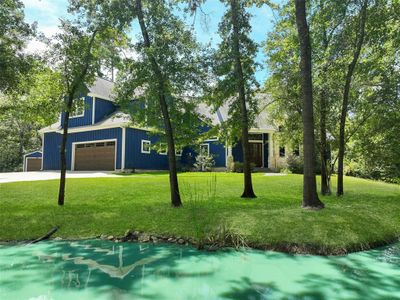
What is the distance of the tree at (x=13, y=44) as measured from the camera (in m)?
8.87

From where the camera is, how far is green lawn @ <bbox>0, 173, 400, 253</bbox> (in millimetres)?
6809

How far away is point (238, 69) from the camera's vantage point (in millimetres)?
10203

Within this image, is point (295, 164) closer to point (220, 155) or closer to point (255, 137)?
point (255, 137)

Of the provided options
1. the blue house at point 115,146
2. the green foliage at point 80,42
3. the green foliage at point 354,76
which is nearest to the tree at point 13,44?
the green foliage at point 80,42

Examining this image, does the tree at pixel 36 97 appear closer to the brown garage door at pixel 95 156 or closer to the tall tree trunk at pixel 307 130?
the tall tree trunk at pixel 307 130

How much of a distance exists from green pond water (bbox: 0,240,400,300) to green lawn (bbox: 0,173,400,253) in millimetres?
470

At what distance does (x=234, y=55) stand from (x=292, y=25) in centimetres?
404

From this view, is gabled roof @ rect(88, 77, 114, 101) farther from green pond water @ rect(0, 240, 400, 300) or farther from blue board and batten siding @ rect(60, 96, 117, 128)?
green pond water @ rect(0, 240, 400, 300)

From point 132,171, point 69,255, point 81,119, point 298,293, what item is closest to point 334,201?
point 298,293

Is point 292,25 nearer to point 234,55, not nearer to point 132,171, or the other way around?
point 234,55

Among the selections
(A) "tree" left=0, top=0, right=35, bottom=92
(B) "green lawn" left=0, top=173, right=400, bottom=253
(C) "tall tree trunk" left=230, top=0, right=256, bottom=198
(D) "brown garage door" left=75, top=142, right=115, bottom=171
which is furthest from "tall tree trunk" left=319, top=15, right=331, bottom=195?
(D) "brown garage door" left=75, top=142, right=115, bottom=171

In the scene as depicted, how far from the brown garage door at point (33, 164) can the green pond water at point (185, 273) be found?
77.3 ft

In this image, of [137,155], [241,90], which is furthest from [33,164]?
[241,90]

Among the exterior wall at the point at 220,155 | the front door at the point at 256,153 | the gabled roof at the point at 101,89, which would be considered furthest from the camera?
the front door at the point at 256,153
